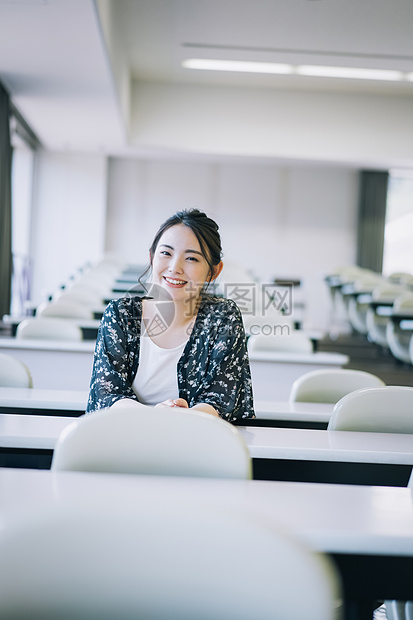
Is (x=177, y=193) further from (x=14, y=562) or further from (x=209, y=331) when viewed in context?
(x=14, y=562)

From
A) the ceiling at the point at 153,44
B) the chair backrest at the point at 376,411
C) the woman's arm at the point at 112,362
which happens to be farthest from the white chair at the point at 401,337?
the woman's arm at the point at 112,362

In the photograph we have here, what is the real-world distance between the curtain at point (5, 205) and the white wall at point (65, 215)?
2749mm

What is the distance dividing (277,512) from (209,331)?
988 millimetres

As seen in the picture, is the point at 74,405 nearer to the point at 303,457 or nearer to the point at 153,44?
the point at 303,457

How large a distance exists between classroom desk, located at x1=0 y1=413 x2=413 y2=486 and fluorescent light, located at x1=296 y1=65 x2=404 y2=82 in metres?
7.69

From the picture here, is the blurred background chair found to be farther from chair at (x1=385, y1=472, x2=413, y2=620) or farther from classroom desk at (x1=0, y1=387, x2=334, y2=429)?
chair at (x1=385, y1=472, x2=413, y2=620)

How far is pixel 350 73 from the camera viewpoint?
8.56 m

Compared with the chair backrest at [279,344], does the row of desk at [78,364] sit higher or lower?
lower

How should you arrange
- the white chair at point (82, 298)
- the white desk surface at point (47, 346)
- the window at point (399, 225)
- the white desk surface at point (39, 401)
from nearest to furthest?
1. the white desk surface at point (39, 401)
2. the white desk surface at point (47, 346)
3. the white chair at point (82, 298)
4. the window at point (399, 225)

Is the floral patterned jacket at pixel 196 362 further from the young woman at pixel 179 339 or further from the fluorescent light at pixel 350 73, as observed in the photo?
the fluorescent light at pixel 350 73

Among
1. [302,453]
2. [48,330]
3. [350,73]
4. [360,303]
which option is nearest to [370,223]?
[350,73]

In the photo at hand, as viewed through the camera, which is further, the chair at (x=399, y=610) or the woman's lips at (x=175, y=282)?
the woman's lips at (x=175, y=282)

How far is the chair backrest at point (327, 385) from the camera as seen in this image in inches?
101

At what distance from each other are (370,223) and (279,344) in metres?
8.05
